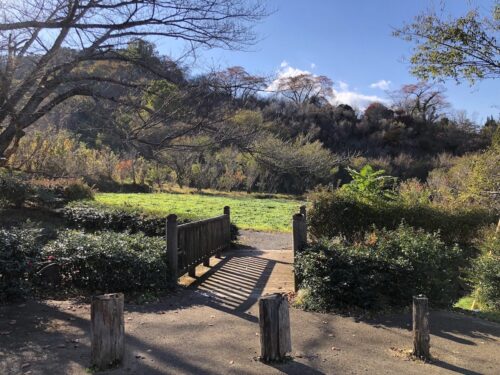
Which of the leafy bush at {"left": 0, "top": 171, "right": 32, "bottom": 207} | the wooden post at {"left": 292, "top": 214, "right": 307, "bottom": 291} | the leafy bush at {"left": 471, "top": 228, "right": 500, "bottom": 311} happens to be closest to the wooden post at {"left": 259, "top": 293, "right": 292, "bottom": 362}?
the wooden post at {"left": 292, "top": 214, "right": 307, "bottom": 291}

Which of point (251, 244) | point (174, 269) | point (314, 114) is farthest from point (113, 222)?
point (314, 114)

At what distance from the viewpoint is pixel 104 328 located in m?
4.28

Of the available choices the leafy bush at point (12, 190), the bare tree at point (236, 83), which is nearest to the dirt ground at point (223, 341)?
the bare tree at point (236, 83)

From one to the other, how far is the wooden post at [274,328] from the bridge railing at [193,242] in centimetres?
385

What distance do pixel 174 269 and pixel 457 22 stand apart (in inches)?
369

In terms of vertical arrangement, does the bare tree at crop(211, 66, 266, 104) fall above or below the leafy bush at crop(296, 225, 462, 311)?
above

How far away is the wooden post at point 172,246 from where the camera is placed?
8.21 meters

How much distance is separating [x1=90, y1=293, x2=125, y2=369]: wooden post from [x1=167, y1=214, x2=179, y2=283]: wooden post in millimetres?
3829

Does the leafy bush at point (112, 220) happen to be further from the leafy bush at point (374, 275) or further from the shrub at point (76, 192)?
the leafy bush at point (374, 275)

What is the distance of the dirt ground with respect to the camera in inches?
179

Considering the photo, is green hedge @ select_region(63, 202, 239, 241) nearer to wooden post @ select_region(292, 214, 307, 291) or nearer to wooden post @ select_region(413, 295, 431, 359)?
wooden post @ select_region(292, 214, 307, 291)

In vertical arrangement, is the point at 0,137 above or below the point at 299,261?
above

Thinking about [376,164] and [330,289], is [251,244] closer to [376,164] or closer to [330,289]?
[330,289]

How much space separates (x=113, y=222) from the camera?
13664 mm
